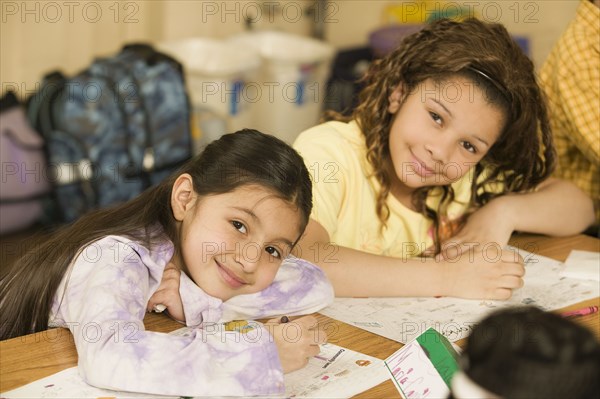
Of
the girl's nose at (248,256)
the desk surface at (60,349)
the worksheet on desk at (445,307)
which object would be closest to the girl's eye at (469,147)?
the worksheet on desk at (445,307)

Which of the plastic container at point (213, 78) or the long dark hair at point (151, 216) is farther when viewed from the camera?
the plastic container at point (213, 78)

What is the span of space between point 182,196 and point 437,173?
52 cm

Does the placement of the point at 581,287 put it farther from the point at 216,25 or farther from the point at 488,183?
the point at 216,25

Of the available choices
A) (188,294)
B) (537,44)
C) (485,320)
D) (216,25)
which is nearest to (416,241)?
(188,294)

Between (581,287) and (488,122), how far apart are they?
325 mm

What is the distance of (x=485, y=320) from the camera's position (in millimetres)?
480

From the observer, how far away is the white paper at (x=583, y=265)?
54.4 inches

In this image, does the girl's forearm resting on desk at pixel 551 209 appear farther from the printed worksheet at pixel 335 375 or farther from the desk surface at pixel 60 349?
the printed worksheet at pixel 335 375

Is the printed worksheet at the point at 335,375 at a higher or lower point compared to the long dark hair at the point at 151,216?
lower

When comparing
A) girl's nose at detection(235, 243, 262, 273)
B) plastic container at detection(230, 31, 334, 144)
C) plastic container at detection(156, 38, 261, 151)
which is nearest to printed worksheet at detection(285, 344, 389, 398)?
girl's nose at detection(235, 243, 262, 273)

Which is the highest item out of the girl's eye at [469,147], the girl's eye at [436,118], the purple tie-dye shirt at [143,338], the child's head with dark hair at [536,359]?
the child's head with dark hair at [536,359]

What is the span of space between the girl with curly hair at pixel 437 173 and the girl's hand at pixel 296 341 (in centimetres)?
23

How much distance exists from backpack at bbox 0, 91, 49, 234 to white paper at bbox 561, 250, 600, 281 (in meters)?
1.76

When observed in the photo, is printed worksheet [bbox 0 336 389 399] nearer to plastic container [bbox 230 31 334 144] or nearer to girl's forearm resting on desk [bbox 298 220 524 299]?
girl's forearm resting on desk [bbox 298 220 524 299]
